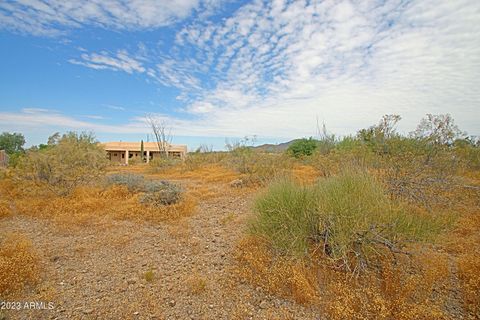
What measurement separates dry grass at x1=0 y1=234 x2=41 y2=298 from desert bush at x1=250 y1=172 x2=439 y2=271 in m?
3.00

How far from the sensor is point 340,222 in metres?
3.20

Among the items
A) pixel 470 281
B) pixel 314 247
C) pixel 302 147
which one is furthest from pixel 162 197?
pixel 302 147

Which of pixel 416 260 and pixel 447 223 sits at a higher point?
pixel 447 223

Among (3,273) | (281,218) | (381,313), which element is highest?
(281,218)

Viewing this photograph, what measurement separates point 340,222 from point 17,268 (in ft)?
13.4

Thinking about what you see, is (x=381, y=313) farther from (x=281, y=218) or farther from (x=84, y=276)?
(x=84, y=276)

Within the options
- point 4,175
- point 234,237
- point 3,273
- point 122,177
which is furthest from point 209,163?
point 3,273

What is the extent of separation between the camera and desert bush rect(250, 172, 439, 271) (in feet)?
10.5

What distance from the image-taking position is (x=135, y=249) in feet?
13.9

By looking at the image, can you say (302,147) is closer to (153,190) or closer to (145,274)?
(153,190)

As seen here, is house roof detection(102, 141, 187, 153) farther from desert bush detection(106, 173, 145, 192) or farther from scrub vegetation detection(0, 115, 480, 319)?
scrub vegetation detection(0, 115, 480, 319)

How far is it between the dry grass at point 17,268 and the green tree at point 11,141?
34.2 m

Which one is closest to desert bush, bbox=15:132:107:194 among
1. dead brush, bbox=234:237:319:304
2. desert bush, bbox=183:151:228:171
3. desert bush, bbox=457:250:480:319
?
dead brush, bbox=234:237:319:304

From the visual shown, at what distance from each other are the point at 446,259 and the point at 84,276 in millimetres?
5094
